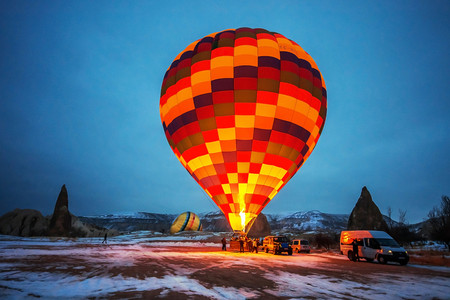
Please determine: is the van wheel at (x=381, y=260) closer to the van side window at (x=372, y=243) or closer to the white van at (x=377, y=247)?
the white van at (x=377, y=247)

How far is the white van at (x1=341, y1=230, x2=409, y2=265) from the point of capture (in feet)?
44.7

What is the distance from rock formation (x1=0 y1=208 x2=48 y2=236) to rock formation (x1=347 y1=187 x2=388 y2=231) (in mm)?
62746

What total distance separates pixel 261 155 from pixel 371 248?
7.85 m

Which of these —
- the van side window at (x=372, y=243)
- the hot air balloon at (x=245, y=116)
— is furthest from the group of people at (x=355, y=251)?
the hot air balloon at (x=245, y=116)

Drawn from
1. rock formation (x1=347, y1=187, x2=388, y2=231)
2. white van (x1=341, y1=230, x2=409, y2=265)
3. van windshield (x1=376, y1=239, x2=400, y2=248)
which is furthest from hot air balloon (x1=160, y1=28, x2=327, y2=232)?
rock formation (x1=347, y1=187, x2=388, y2=231)

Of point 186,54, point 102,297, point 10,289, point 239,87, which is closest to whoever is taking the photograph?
point 102,297

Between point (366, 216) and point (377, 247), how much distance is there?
93.0 ft

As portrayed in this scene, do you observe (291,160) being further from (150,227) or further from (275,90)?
(150,227)

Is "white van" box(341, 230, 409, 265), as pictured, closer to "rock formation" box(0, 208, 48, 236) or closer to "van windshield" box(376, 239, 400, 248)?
"van windshield" box(376, 239, 400, 248)

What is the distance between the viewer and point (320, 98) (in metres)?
19.4

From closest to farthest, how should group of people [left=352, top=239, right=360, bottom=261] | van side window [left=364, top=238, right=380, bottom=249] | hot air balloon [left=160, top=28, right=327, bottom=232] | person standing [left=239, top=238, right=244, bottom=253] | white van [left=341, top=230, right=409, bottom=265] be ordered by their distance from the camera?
1. white van [left=341, top=230, right=409, bottom=265]
2. van side window [left=364, top=238, right=380, bottom=249]
3. group of people [left=352, top=239, right=360, bottom=261]
4. hot air balloon [left=160, top=28, right=327, bottom=232]
5. person standing [left=239, top=238, right=244, bottom=253]

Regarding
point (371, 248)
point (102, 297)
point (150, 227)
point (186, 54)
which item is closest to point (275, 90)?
point (186, 54)

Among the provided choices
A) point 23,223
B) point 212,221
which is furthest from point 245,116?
point 212,221

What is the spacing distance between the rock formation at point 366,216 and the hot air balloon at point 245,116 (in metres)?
26.6
